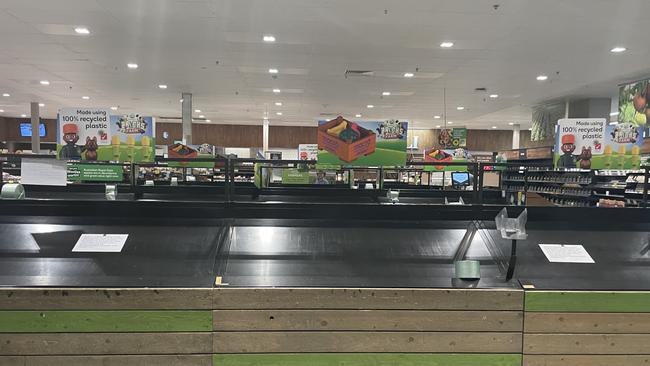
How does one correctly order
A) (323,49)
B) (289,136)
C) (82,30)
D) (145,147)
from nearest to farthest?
(145,147), (82,30), (323,49), (289,136)

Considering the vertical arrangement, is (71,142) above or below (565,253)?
above

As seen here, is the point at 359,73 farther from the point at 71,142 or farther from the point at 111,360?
the point at 111,360

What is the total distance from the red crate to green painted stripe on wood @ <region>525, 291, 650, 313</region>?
4.28 feet

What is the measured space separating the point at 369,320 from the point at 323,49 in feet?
19.9

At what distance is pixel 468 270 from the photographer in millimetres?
2141

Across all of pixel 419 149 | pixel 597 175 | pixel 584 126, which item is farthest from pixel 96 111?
pixel 419 149

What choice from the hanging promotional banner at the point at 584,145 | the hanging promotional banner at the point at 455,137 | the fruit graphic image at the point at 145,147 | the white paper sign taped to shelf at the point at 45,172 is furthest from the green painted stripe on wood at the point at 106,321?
the hanging promotional banner at the point at 455,137

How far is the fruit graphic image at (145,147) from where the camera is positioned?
3432mm

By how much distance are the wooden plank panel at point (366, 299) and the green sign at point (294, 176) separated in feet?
15.0

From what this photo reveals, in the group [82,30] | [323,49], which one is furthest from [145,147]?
[323,49]

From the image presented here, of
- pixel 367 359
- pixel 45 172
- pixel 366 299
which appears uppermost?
pixel 45 172

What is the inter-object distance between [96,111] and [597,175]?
11.8 m

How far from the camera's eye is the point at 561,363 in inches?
82.2

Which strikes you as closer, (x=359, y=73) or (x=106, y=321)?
(x=106, y=321)
